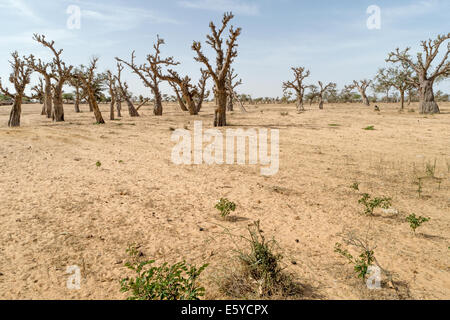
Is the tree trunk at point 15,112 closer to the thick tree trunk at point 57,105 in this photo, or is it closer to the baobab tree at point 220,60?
the thick tree trunk at point 57,105

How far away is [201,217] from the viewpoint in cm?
438

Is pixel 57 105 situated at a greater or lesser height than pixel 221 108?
greater

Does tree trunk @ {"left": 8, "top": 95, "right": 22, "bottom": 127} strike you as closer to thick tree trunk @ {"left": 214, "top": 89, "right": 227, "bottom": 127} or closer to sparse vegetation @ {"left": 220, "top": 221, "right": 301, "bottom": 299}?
thick tree trunk @ {"left": 214, "top": 89, "right": 227, "bottom": 127}

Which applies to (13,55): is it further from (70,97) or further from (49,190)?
(70,97)

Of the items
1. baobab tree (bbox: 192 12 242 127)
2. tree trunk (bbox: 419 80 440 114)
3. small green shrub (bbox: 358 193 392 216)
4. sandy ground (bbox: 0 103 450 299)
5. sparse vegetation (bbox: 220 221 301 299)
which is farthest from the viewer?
tree trunk (bbox: 419 80 440 114)

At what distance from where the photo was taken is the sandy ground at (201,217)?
113 inches

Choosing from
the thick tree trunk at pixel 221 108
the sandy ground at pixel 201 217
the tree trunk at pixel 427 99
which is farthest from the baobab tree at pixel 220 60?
the tree trunk at pixel 427 99

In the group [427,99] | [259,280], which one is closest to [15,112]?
[259,280]

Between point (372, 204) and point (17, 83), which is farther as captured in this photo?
point (17, 83)

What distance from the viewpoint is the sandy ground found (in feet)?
9.43

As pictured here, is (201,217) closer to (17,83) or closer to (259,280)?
(259,280)

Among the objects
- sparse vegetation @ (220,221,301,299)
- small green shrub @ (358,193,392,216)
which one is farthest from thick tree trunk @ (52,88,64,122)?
small green shrub @ (358,193,392,216)

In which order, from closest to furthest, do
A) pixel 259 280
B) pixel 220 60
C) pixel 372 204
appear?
pixel 259 280, pixel 372 204, pixel 220 60

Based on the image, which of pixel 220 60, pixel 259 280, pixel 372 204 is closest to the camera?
pixel 259 280
